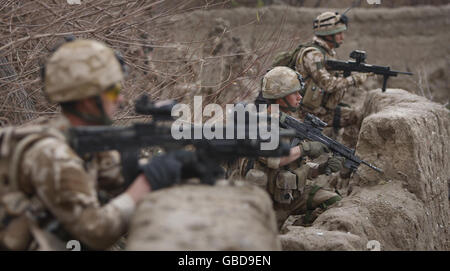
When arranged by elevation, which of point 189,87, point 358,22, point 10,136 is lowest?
point 358,22

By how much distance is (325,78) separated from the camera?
7.28m

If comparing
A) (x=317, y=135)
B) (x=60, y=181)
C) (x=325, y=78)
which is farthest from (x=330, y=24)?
(x=60, y=181)

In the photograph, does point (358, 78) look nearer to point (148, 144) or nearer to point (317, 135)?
point (317, 135)

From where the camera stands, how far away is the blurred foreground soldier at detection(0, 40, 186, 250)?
2.36 m

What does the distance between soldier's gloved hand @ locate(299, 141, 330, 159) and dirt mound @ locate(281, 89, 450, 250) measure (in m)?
0.54

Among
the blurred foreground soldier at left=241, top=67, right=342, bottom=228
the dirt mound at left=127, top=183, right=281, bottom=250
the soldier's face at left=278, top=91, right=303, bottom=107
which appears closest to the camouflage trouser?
the blurred foreground soldier at left=241, top=67, right=342, bottom=228

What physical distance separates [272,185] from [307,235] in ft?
3.27

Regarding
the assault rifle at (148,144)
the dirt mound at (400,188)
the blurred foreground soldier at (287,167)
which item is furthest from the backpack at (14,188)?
the blurred foreground soldier at (287,167)

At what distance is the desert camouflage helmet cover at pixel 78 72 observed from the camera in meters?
2.58

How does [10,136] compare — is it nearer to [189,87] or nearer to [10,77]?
[10,77]

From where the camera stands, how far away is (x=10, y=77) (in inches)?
199

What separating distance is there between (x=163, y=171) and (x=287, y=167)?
2558 millimetres

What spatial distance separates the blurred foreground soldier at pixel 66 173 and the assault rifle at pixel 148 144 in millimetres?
108
